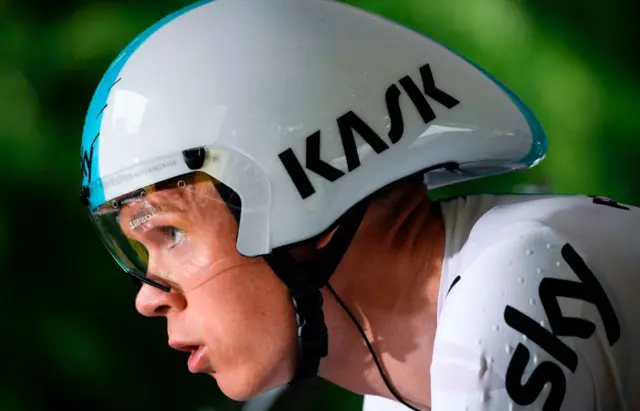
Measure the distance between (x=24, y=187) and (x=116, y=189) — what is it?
858 mm

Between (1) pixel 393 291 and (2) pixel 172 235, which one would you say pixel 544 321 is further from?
(2) pixel 172 235

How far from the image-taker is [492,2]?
1587 mm

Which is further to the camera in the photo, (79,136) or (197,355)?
(79,136)

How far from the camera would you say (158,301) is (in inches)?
36.1

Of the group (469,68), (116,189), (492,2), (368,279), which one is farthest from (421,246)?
(492,2)

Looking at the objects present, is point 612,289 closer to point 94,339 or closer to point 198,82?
point 198,82

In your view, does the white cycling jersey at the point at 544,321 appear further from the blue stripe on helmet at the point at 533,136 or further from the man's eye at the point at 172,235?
the man's eye at the point at 172,235

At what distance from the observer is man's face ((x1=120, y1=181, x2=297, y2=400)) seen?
87 centimetres

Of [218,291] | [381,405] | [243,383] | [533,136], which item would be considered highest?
[533,136]

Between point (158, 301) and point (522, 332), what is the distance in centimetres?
42

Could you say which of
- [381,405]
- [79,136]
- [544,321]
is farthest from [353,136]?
[79,136]

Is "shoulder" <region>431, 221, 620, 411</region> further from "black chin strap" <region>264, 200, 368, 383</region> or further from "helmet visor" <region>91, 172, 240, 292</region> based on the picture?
"helmet visor" <region>91, 172, 240, 292</region>

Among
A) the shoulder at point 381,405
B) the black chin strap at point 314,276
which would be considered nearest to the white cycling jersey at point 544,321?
the black chin strap at point 314,276

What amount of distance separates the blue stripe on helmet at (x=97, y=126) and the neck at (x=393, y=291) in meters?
0.29
